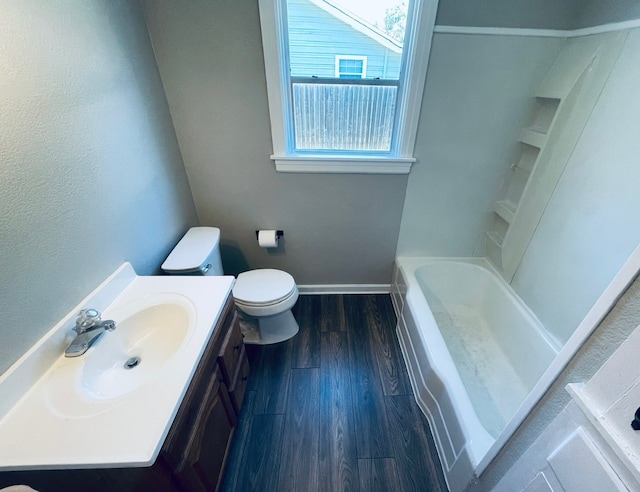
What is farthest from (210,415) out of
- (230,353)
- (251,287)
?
(251,287)

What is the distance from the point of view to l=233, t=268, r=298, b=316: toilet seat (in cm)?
162

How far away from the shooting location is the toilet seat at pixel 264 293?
162 centimetres

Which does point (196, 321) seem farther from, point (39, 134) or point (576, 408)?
point (576, 408)

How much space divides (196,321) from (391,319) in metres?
1.45

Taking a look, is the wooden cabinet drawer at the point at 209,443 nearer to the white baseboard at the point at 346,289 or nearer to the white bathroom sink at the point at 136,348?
the white bathroom sink at the point at 136,348

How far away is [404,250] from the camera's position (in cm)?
208

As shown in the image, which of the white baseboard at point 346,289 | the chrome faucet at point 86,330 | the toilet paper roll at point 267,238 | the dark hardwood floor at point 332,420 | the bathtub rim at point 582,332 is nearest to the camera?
the bathtub rim at point 582,332

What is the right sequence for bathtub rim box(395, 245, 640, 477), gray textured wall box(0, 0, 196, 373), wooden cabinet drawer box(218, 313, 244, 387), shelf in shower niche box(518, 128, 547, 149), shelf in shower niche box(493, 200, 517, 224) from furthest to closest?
shelf in shower niche box(493, 200, 517, 224)
shelf in shower niche box(518, 128, 547, 149)
wooden cabinet drawer box(218, 313, 244, 387)
gray textured wall box(0, 0, 196, 373)
bathtub rim box(395, 245, 640, 477)

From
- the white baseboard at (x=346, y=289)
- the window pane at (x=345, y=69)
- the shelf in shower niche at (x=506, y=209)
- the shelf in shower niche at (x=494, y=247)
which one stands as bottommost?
the white baseboard at (x=346, y=289)

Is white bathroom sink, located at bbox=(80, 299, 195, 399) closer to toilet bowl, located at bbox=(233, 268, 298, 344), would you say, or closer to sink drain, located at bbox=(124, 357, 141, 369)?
sink drain, located at bbox=(124, 357, 141, 369)

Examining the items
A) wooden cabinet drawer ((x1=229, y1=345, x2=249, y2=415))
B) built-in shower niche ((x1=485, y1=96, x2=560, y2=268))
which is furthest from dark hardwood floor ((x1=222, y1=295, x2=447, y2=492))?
built-in shower niche ((x1=485, y1=96, x2=560, y2=268))

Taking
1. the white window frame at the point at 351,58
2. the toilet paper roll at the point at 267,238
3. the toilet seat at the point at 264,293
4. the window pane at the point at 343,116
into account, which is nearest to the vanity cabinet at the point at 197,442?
the toilet seat at the point at 264,293

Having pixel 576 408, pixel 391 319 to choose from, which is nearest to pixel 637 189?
pixel 576 408

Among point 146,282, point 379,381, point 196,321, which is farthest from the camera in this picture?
point 379,381
